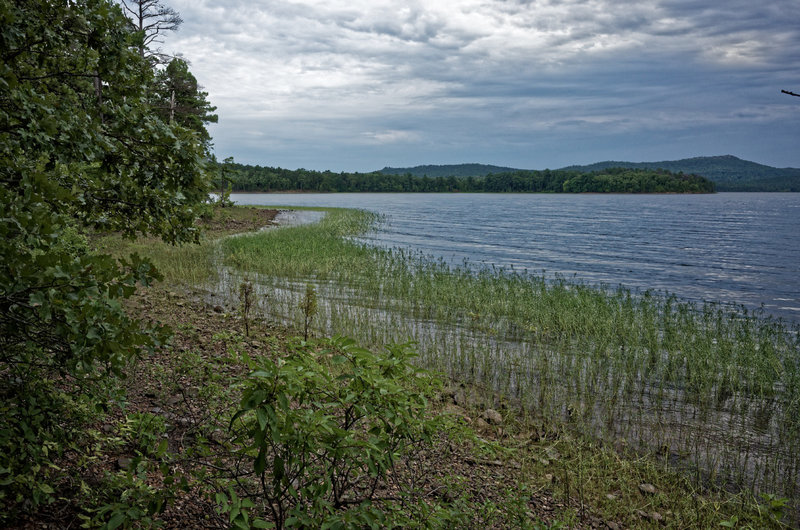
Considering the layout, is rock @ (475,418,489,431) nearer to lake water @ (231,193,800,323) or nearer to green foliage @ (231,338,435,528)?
green foliage @ (231,338,435,528)

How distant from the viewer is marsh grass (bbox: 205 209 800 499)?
7.69 meters

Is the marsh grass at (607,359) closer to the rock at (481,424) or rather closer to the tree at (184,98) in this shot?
the rock at (481,424)

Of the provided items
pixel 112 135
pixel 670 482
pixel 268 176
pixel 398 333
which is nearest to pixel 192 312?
pixel 398 333

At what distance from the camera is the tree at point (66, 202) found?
8.70ft

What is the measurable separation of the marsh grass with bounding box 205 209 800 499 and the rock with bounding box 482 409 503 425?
589mm

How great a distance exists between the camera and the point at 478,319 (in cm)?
1386

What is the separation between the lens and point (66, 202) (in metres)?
4.06

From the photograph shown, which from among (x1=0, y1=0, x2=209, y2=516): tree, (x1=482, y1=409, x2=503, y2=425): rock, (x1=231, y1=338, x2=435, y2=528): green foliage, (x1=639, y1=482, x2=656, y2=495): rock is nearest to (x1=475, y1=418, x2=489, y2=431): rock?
(x1=482, y1=409, x2=503, y2=425): rock

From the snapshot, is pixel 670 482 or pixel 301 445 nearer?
pixel 301 445

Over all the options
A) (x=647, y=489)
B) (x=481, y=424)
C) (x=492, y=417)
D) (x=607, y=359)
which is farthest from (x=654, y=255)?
(x=647, y=489)

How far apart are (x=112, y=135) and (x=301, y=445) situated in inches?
129

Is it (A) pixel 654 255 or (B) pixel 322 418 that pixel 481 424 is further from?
(A) pixel 654 255

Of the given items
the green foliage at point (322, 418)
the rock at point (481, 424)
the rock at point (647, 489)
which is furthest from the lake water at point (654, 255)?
the green foliage at point (322, 418)

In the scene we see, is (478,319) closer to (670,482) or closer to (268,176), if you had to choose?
(670,482)
